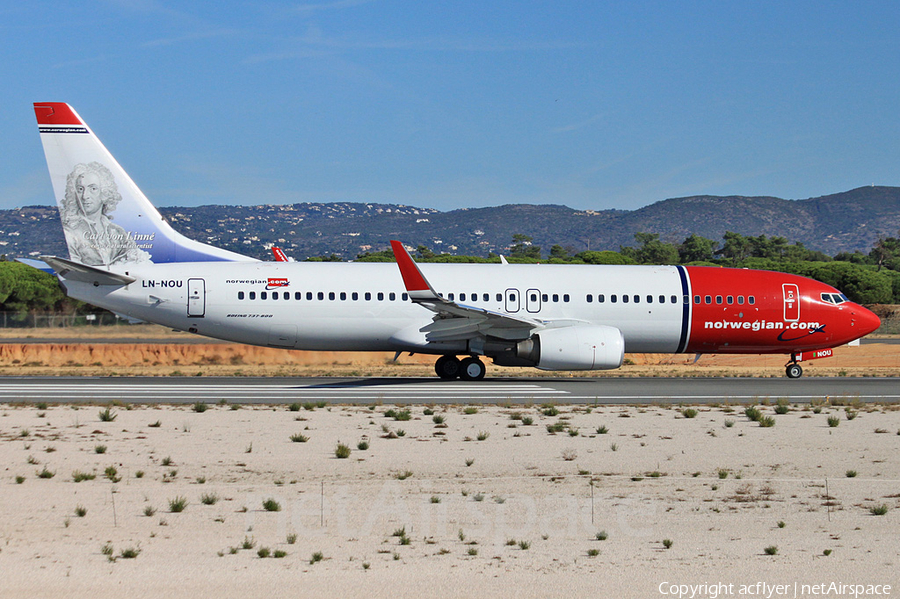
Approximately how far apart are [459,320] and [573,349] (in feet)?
10.4

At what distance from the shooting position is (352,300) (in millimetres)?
24344

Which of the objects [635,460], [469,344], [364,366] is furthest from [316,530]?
[364,366]

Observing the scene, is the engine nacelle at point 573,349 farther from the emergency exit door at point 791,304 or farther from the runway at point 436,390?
the emergency exit door at point 791,304

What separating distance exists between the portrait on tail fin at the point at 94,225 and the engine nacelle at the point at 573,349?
11357mm

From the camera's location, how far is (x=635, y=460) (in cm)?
1191

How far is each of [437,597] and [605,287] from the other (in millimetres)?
19585

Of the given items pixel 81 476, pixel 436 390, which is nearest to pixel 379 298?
pixel 436 390

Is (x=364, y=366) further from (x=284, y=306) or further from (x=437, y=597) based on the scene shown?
(x=437, y=597)

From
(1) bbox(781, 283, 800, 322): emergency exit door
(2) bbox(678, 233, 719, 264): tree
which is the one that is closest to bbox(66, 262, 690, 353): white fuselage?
(1) bbox(781, 283, 800, 322): emergency exit door

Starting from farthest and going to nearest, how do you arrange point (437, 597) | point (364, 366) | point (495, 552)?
point (364, 366)
point (495, 552)
point (437, 597)

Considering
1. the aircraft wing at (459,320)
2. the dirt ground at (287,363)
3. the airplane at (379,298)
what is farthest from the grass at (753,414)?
the dirt ground at (287,363)

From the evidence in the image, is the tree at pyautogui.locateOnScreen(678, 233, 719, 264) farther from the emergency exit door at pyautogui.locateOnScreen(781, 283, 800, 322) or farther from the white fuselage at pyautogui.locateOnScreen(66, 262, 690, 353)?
the white fuselage at pyautogui.locateOnScreen(66, 262, 690, 353)

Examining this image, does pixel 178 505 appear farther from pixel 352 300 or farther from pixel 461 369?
pixel 461 369

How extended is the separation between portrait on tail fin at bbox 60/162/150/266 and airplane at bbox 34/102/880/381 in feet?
0.09
